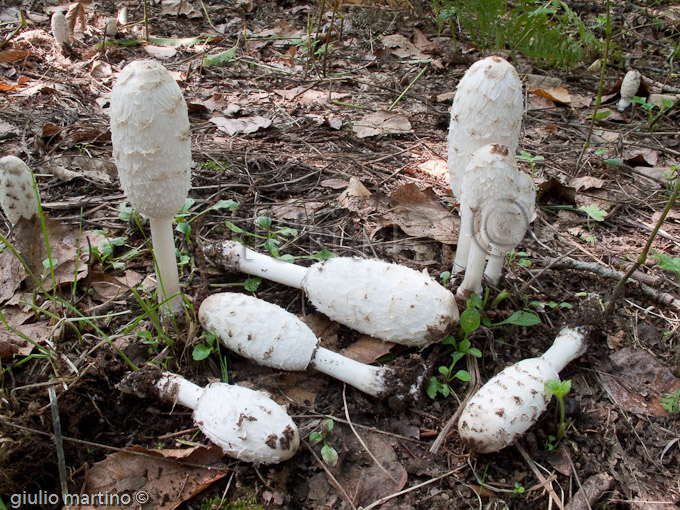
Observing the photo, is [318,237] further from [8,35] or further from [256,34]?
[8,35]

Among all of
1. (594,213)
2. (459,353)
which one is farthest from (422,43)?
(459,353)

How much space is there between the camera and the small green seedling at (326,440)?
2.02 m

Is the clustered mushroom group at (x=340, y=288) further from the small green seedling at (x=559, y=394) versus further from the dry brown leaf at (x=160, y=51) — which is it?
the dry brown leaf at (x=160, y=51)

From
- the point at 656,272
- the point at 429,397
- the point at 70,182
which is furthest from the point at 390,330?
the point at 70,182

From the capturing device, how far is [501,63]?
89.9 inches

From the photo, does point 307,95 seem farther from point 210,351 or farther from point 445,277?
point 210,351

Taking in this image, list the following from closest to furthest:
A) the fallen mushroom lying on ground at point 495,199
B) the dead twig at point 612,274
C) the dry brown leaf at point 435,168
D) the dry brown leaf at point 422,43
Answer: the fallen mushroom lying on ground at point 495,199
the dead twig at point 612,274
the dry brown leaf at point 435,168
the dry brown leaf at point 422,43

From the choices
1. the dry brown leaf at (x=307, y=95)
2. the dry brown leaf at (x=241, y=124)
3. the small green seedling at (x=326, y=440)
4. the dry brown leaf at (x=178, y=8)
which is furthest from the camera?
the dry brown leaf at (x=178, y=8)

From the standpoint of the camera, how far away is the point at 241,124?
169 inches

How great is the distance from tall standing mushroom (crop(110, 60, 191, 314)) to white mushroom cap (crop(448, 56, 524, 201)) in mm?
1263

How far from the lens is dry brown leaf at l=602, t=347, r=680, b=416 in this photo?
227cm

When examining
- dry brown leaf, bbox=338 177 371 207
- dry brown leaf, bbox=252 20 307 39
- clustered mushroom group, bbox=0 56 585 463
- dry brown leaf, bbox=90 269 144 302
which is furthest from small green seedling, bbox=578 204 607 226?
dry brown leaf, bbox=252 20 307 39

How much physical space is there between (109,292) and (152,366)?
2.37 feet

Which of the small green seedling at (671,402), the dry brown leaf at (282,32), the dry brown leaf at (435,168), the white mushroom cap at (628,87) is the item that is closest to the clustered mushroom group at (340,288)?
the small green seedling at (671,402)
